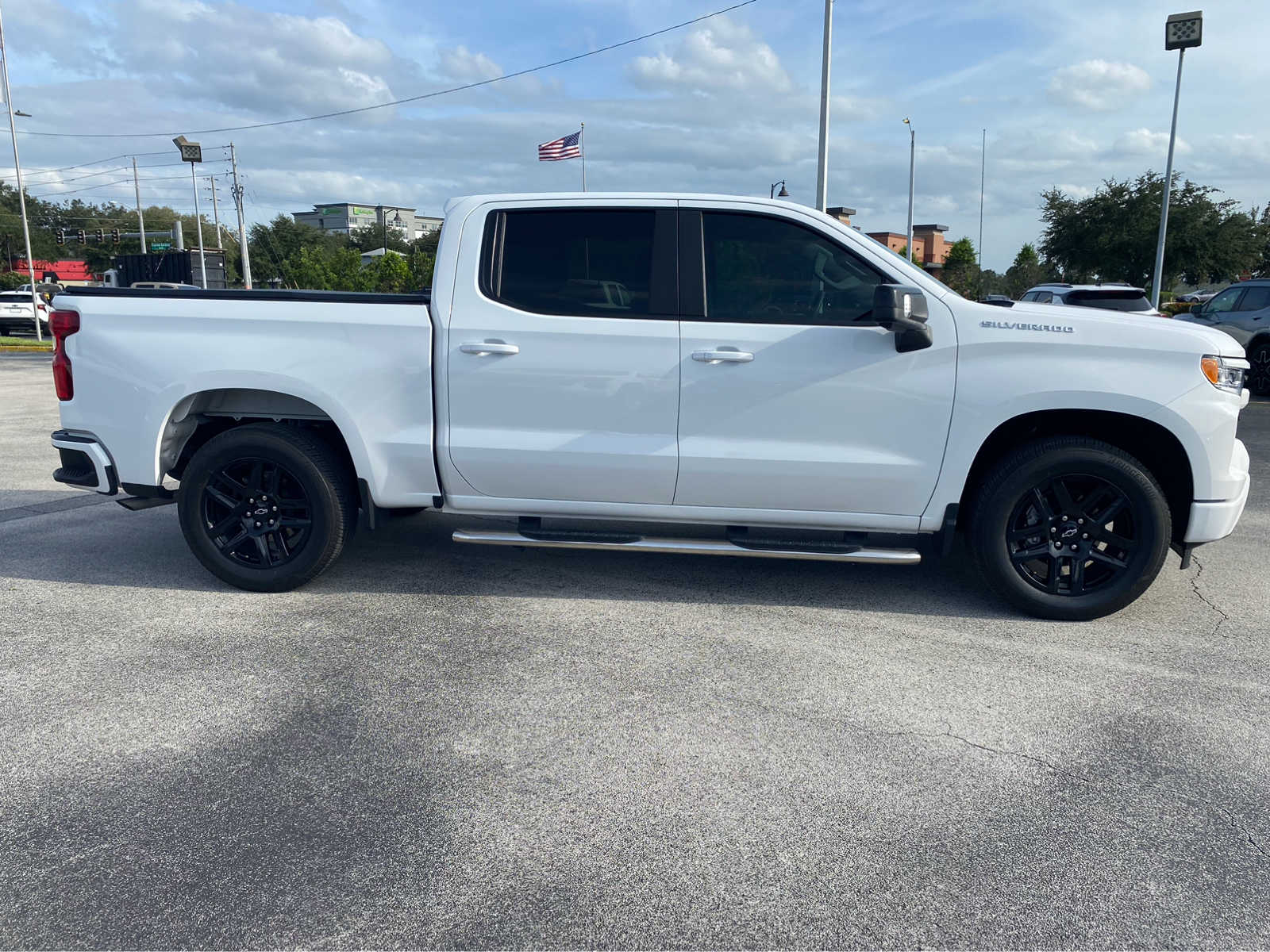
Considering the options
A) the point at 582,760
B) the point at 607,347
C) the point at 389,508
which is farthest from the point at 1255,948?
the point at 389,508

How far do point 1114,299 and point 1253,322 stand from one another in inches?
102

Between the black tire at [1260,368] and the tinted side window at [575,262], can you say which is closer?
the tinted side window at [575,262]

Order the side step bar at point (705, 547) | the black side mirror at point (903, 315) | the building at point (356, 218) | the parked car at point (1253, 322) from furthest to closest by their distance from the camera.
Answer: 1. the building at point (356, 218)
2. the parked car at point (1253, 322)
3. the side step bar at point (705, 547)
4. the black side mirror at point (903, 315)

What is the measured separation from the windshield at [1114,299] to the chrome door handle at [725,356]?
→ 1012 centimetres

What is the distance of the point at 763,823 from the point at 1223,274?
39245 millimetres

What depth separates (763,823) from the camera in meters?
2.98

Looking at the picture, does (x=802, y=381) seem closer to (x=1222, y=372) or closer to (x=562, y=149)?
(x=1222, y=372)

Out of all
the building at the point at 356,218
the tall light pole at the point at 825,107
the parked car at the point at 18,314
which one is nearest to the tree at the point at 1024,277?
the tall light pole at the point at 825,107

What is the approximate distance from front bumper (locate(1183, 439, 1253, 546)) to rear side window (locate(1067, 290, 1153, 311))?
9.23 metres

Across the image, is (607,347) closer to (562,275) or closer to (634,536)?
(562,275)

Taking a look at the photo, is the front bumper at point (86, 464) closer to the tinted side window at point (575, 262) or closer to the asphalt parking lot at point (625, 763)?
the asphalt parking lot at point (625, 763)

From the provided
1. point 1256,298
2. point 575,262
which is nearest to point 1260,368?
point 1256,298

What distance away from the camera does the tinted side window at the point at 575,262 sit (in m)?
4.79

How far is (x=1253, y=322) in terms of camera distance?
14.3 meters
